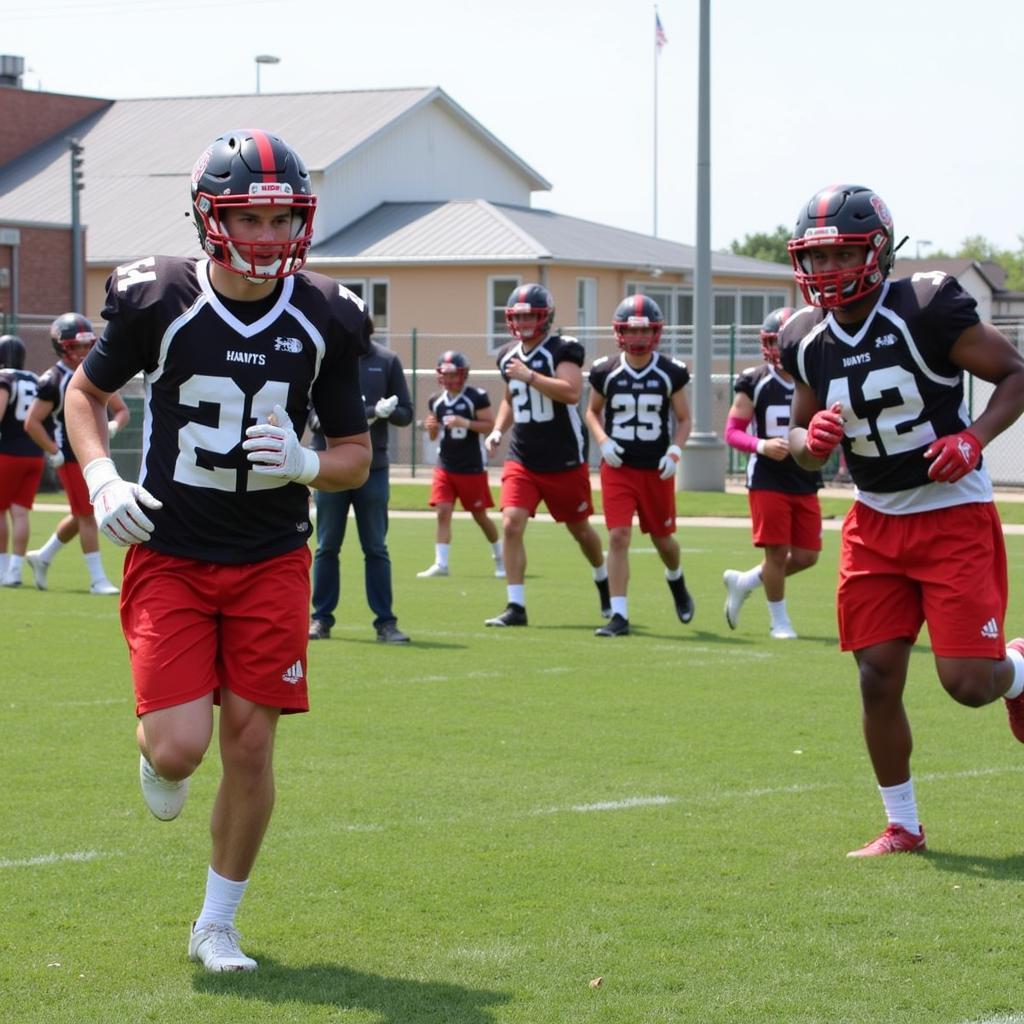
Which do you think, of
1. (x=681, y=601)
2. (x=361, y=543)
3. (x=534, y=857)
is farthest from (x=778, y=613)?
(x=534, y=857)

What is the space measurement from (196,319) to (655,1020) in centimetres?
213

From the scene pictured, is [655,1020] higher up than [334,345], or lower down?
lower down

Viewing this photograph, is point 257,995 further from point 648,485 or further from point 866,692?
point 648,485

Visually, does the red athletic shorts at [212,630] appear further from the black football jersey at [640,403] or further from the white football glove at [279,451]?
the black football jersey at [640,403]

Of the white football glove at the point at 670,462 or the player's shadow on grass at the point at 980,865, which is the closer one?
the player's shadow on grass at the point at 980,865

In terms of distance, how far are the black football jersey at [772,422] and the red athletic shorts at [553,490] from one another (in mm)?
1182

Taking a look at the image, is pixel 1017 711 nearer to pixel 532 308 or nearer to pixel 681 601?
pixel 681 601

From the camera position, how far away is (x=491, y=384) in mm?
34562

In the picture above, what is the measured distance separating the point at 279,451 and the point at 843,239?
2.10m

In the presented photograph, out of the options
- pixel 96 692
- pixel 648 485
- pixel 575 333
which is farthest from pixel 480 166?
pixel 96 692

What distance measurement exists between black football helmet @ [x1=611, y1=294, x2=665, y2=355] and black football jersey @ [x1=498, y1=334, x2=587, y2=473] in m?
0.45

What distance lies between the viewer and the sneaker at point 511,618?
11969 mm

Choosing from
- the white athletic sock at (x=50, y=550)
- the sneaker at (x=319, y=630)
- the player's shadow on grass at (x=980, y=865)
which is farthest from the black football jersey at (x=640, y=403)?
the player's shadow on grass at (x=980, y=865)

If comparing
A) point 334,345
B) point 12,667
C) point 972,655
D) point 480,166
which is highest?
point 480,166
